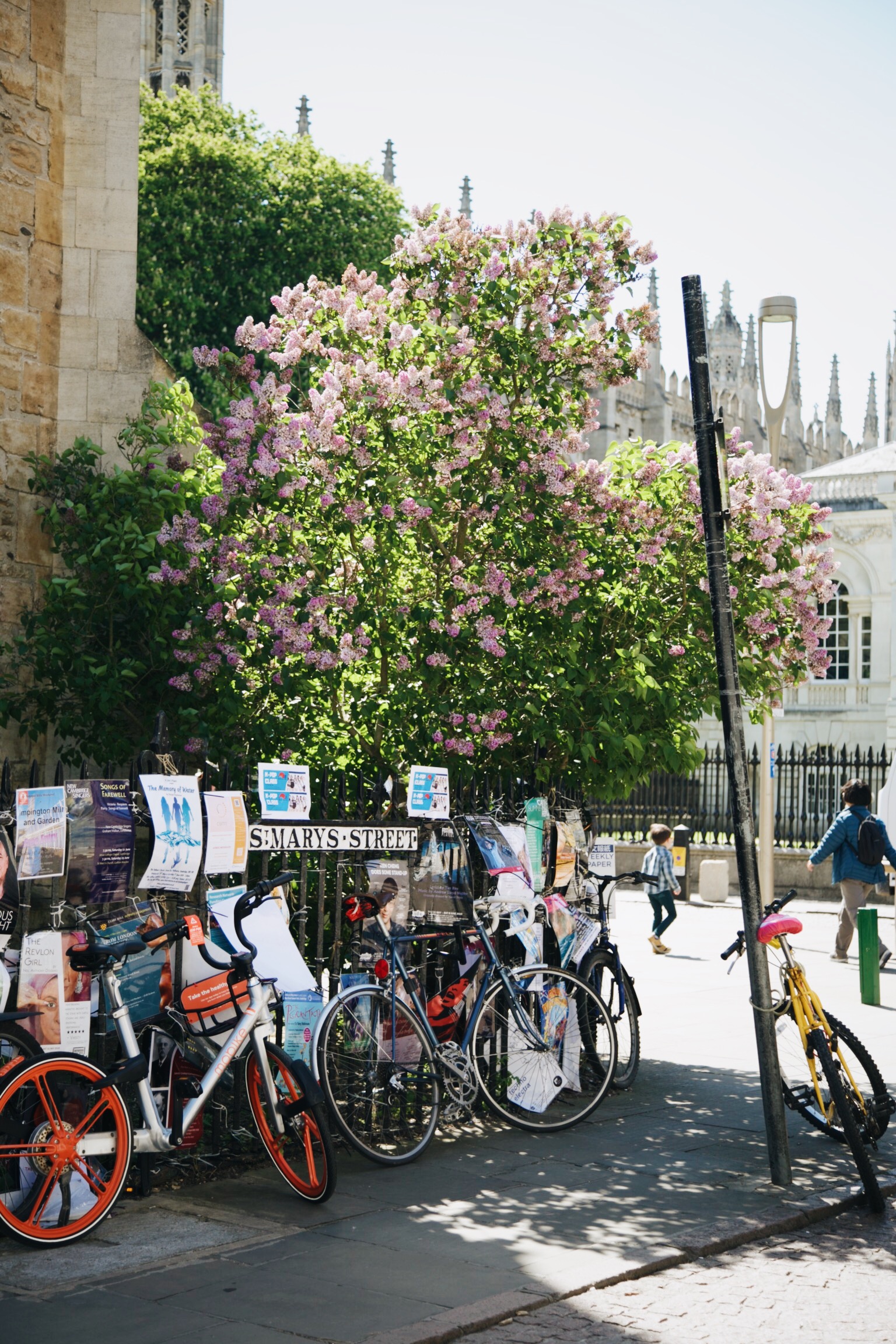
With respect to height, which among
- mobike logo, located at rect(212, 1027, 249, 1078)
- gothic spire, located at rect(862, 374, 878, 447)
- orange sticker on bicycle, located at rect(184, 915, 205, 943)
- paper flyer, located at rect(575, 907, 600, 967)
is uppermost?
gothic spire, located at rect(862, 374, 878, 447)

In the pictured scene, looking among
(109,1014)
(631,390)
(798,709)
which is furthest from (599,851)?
(631,390)

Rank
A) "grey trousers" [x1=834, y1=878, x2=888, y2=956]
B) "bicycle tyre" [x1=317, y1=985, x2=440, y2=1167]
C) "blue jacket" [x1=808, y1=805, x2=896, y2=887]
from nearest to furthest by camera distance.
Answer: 1. "bicycle tyre" [x1=317, y1=985, x2=440, y2=1167]
2. "blue jacket" [x1=808, y1=805, x2=896, y2=887]
3. "grey trousers" [x1=834, y1=878, x2=888, y2=956]

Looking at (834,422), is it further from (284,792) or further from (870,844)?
(284,792)

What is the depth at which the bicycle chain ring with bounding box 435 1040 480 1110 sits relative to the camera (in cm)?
692

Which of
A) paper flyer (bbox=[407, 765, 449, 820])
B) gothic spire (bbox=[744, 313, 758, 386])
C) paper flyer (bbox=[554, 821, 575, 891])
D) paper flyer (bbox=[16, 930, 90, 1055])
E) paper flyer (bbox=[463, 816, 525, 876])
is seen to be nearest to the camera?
paper flyer (bbox=[16, 930, 90, 1055])

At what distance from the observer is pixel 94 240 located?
936 cm

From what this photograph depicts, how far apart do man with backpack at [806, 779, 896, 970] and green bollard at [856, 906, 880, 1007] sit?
69.5 inches

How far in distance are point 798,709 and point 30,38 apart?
3851 cm

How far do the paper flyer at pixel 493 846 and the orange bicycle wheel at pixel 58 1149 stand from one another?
2.76 metres

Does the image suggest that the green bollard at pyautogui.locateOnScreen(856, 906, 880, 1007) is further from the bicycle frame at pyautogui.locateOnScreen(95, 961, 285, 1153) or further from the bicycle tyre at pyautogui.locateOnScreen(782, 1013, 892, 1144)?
the bicycle frame at pyautogui.locateOnScreen(95, 961, 285, 1153)

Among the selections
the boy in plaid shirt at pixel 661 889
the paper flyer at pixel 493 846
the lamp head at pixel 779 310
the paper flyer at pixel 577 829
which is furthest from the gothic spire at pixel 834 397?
the paper flyer at pixel 493 846

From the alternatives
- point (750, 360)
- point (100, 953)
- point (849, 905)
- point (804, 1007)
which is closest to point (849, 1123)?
point (804, 1007)

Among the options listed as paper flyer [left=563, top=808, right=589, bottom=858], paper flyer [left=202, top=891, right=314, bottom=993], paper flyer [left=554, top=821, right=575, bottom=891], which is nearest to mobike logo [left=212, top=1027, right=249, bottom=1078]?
paper flyer [left=202, top=891, right=314, bottom=993]

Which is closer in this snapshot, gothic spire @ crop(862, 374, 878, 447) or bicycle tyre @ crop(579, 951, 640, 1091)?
bicycle tyre @ crop(579, 951, 640, 1091)
